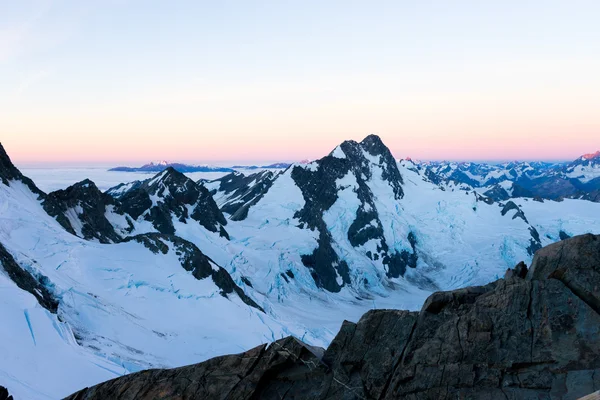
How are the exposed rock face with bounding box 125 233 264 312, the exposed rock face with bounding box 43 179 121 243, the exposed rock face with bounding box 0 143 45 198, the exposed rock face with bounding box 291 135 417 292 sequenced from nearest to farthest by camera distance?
the exposed rock face with bounding box 125 233 264 312, the exposed rock face with bounding box 0 143 45 198, the exposed rock face with bounding box 43 179 121 243, the exposed rock face with bounding box 291 135 417 292

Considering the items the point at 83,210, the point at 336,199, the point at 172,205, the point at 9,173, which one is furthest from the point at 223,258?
the point at 336,199

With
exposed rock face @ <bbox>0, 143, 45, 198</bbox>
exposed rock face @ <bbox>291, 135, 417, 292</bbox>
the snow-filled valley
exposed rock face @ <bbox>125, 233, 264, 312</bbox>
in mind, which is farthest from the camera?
exposed rock face @ <bbox>291, 135, 417, 292</bbox>

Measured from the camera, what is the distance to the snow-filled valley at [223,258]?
32.0 meters

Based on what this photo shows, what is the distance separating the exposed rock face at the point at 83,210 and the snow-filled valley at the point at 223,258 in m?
0.32

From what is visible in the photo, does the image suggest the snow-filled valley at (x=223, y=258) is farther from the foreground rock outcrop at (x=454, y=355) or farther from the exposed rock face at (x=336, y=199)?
the foreground rock outcrop at (x=454, y=355)

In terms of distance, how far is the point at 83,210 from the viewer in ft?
229

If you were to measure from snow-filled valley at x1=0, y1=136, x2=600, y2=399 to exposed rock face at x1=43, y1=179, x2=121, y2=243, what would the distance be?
12.8 inches

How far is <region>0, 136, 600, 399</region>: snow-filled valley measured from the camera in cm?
3195

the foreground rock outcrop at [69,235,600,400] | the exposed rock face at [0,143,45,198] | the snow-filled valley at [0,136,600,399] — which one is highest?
the exposed rock face at [0,143,45,198]

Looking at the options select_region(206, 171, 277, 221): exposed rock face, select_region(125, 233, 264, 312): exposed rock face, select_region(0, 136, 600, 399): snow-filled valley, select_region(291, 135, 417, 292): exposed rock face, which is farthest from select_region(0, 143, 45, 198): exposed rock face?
select_region(291, 135, 417, 292): exposed rock face

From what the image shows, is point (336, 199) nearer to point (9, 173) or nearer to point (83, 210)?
point (83, 210)

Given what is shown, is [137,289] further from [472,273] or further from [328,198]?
[472,273]

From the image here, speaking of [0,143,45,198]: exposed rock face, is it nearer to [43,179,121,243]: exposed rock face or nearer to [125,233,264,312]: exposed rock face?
[43,179,121,243]: exposed rock face

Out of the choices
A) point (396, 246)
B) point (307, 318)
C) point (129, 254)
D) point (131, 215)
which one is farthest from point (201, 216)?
point (396, 246)
